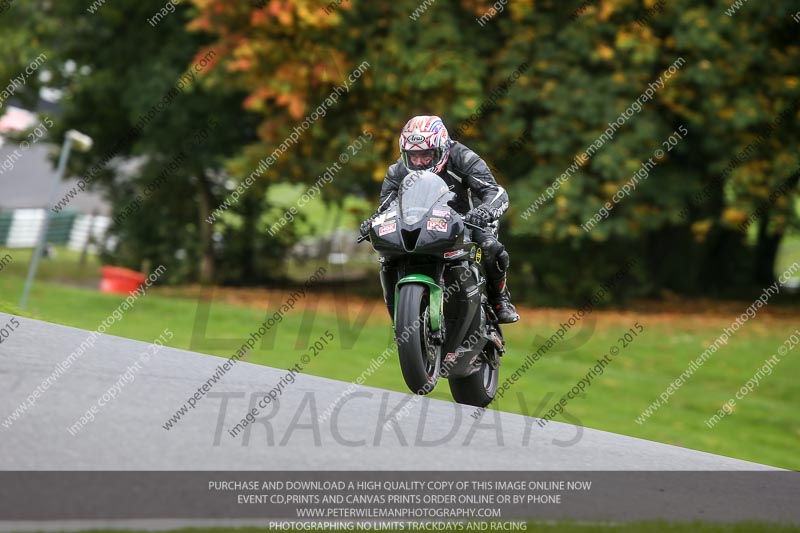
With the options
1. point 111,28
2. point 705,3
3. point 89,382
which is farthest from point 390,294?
point 111,28

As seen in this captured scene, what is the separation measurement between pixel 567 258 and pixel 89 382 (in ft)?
52.8

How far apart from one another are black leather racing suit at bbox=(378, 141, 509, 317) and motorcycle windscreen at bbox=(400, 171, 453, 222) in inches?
9.8

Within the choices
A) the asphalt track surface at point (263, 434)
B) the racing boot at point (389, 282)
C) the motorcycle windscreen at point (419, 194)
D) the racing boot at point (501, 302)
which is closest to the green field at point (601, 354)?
the racing boot at point (501, 302)

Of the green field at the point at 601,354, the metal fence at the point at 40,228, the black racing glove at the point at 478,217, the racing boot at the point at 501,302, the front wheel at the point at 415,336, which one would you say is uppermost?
the black racing glove at the point at 478,217

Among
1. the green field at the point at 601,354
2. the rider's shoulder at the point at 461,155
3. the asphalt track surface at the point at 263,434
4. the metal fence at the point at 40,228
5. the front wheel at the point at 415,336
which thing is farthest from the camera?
the metal fence at the point at 40,228

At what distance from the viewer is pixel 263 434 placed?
607 cm

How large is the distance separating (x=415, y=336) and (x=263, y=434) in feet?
3.96

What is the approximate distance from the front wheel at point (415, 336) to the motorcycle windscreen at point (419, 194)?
0.47 metres

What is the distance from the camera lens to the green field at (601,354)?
12.8 metres

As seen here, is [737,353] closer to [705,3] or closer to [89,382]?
[705,3]

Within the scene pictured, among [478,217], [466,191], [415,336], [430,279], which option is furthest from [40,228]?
[415,336]

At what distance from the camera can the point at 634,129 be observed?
19156mm

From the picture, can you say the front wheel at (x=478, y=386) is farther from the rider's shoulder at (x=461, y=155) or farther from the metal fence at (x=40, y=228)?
the metal fence at (x=40, y=228)

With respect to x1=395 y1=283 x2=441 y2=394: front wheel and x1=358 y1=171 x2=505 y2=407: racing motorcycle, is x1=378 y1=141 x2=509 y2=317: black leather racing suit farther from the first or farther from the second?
x1=395 y1=283 x2=441 y2=394: front wheel
